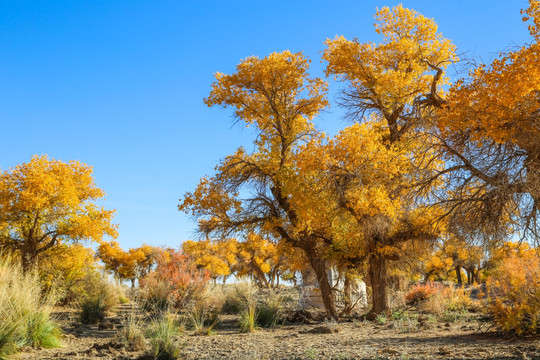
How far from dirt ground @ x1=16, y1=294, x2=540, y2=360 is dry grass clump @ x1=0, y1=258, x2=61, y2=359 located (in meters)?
0.30

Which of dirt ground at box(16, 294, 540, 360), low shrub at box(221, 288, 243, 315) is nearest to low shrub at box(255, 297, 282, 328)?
dirt ground at box(16, 294, 540, 360)

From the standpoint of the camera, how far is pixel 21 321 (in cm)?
853

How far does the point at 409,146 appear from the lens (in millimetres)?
11914

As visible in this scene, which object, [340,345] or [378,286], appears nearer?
[340,345]

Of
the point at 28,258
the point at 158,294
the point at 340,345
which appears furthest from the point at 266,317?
the point at 28,258

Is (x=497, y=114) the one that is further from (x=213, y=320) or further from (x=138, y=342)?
(x=213, y=320)

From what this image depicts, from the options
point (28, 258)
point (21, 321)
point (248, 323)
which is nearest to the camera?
point (21, 321)

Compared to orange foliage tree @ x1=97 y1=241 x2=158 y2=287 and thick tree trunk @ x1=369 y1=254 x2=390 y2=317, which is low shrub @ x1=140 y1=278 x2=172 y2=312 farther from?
orange foliage tree @ x1=97 y1=241 x2=158 y2=287

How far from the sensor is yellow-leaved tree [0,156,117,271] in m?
19.9

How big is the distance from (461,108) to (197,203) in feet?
29.6

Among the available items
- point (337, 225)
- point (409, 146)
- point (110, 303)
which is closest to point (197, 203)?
point (337, 225)

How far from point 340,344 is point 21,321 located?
634 cm

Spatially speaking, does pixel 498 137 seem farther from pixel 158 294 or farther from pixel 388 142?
pixel 158 294

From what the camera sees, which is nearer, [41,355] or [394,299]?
[41,355]
